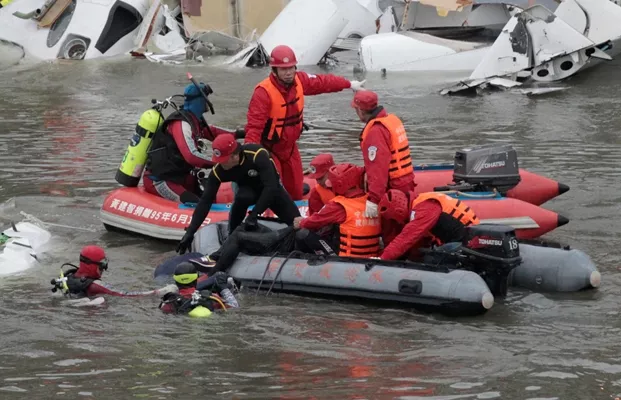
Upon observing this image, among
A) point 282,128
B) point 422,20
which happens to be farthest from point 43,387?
point 422,20

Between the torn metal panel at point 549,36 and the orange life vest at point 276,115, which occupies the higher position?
the torn metal panel at point 549,36

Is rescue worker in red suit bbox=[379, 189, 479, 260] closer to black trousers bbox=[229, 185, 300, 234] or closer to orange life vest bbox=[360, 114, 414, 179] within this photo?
orange life vest bbox=[360, 114, 414, 179]

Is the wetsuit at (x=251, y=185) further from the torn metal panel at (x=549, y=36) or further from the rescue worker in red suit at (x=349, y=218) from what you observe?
the torn metal panel at (x=549, y=36)

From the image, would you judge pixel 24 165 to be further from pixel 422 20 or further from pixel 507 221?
pixel 422 20

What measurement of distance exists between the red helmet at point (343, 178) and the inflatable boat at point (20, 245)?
2.67 meters

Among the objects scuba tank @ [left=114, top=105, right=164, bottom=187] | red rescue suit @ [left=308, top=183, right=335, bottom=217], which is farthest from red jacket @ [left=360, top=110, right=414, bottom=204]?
scuba tank @ [left=114, top=105, right=164, bottom=187]

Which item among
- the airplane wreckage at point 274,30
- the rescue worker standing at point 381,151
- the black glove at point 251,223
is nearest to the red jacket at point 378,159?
the rescue worker standing at point 381,151

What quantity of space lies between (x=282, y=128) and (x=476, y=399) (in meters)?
4.20

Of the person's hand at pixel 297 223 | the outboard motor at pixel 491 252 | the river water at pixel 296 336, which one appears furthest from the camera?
the person's hand at pixel 297 223

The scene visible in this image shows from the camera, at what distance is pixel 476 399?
20.1ft

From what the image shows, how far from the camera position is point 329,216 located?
8.27 m

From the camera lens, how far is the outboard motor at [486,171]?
32.1ft

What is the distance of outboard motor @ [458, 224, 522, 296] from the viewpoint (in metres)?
7.68

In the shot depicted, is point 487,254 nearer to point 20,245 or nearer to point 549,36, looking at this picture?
point 20,245
